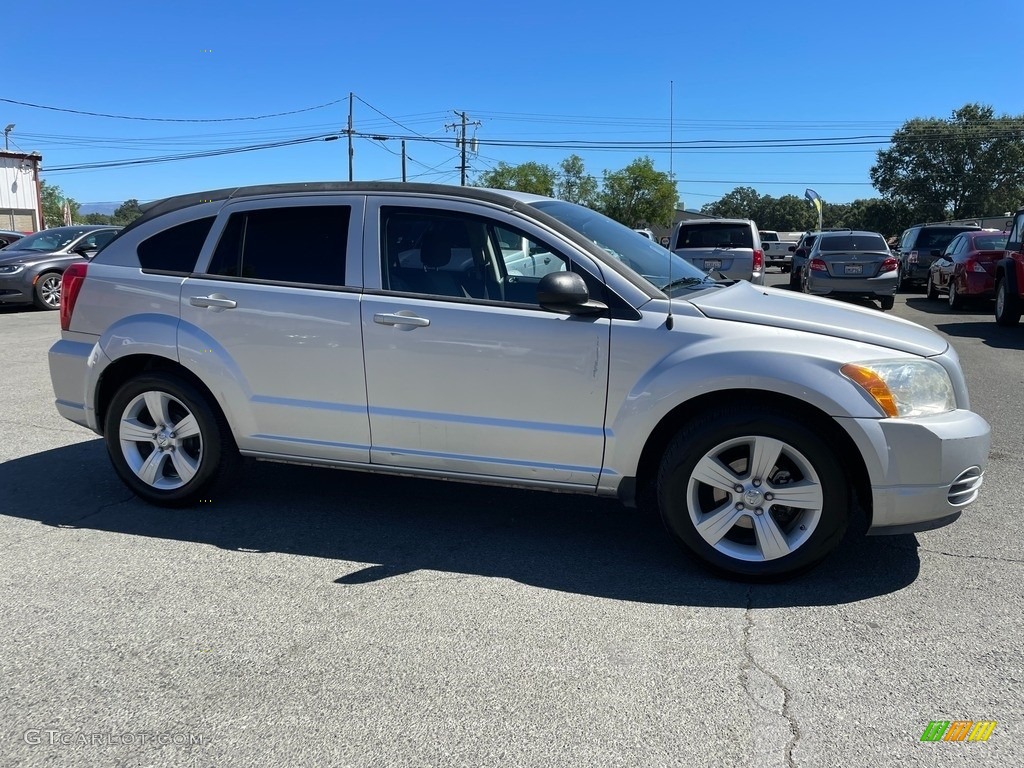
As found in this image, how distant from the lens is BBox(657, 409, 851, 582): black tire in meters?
3.58

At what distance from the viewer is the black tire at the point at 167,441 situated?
4574 millimetres

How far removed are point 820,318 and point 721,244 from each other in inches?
450

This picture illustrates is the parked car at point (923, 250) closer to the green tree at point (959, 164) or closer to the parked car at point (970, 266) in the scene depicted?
the parked car at point (970, 266)

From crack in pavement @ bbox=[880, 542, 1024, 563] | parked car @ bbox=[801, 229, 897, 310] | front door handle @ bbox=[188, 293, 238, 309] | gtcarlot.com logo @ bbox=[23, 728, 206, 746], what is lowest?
gtcarlot.com logo @ bbox=[23, 728, 206, 746]

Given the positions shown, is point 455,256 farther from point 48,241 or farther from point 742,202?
point 742,202

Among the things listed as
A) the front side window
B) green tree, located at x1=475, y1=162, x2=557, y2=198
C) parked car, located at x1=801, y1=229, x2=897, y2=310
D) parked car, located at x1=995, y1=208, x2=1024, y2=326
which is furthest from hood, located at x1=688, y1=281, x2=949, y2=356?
green tree, located at x1=475, y1=162, x2=557, y2=198

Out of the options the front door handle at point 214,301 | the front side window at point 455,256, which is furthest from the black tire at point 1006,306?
the front door handle at point 214,301

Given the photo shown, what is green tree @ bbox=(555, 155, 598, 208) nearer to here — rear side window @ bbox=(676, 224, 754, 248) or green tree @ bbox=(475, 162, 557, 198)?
green tree @ bbox=(475, 162, 557, 198)

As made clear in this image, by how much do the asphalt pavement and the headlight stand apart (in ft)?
2.71

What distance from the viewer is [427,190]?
428 cm

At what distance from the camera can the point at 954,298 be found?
15500 mm

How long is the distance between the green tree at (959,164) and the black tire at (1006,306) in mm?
65229

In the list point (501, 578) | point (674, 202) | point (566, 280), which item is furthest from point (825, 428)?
point (674, 202)

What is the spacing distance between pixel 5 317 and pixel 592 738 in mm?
15471
